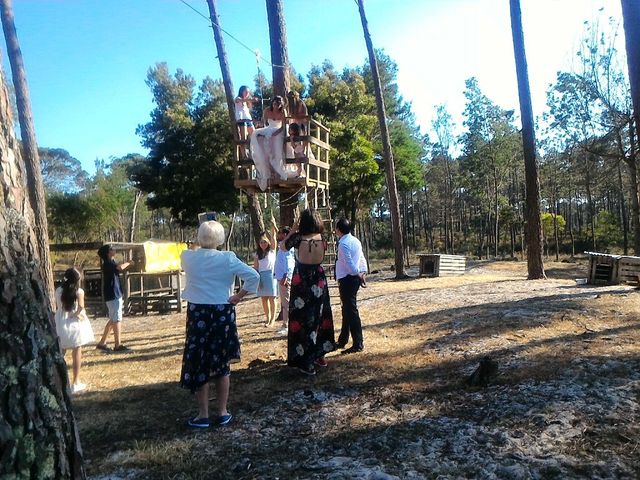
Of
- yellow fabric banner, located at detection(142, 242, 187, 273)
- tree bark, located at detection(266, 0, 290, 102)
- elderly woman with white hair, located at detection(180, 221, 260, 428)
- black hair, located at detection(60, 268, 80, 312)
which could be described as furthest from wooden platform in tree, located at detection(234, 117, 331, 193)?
yellow fabric banner, located at detection(142, 242, 187, 273)

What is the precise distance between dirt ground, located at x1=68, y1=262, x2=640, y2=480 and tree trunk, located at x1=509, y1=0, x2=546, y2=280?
633 centimetres

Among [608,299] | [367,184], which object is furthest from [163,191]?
[608,299]

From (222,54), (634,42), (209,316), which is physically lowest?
(209,316)

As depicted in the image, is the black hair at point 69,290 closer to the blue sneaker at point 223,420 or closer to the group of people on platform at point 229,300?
the group of people on platform at point 229,300

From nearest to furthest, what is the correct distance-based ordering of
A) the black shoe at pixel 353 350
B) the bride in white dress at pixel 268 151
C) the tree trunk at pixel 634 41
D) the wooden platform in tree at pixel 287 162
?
the black shoe at pixel 353 350
the tree trunk at pixel 634 41
the bride in white dress at pixel 268 151
the wooden platform in tree at pixel 287 162

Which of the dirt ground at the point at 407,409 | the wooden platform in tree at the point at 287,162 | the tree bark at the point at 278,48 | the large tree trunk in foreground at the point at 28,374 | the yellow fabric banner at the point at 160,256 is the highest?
the tree bark at the point at 278,48

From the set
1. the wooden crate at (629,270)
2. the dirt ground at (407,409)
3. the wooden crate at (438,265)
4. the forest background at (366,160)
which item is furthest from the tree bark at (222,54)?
the wooden crate at (629,270)

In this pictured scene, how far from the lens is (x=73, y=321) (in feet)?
18.5

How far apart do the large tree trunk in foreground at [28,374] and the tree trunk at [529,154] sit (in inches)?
532

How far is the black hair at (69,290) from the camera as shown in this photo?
18.6 feet

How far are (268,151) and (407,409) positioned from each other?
5425mm

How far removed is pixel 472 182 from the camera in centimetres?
4366

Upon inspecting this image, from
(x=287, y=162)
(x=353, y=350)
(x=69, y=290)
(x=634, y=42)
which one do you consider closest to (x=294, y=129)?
(x=287, y=162)

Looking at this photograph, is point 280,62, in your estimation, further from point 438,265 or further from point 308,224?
point 438,265
